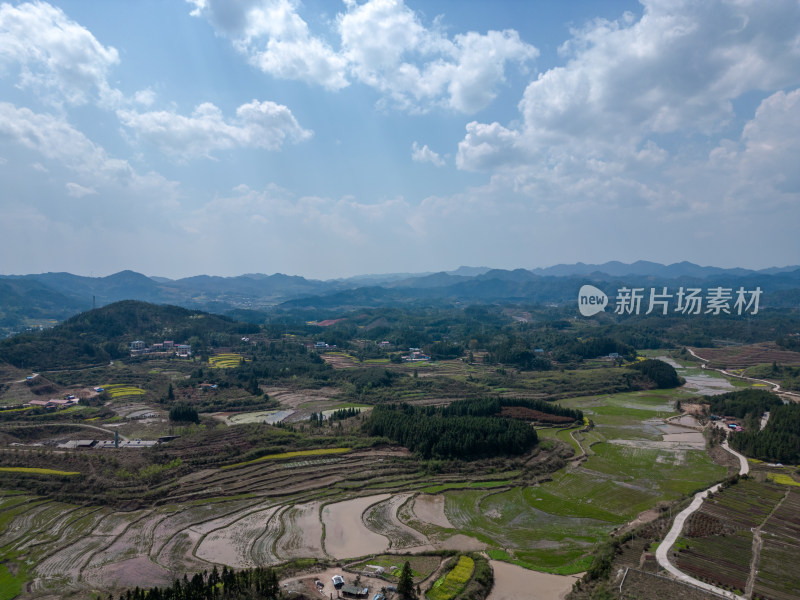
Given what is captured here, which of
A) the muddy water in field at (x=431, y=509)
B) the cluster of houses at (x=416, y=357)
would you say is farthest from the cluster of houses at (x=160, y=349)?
the muddy water in field at (x=431, y=509)

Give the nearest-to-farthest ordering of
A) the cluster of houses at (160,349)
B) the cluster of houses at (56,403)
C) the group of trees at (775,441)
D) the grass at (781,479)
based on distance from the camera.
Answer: the grass at (781,479)
the group of trees at (775,441)
the cluster of houses at (56,403)
the cluster of houses at (160,349)

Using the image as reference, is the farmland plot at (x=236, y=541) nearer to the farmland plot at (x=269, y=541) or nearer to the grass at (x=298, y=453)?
the farmland plot at (x=269, y=541)

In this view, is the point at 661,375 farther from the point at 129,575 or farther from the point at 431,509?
the point at 129,575

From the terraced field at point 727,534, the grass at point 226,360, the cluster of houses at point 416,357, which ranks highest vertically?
the terraced field at point 727,534

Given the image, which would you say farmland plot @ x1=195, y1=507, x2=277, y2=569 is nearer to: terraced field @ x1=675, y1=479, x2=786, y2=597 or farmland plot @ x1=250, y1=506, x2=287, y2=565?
farmland plot @ x1=250, y1=506, x2=287, y2=565

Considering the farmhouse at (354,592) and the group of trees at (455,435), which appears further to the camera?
the group of trees at (455,435)

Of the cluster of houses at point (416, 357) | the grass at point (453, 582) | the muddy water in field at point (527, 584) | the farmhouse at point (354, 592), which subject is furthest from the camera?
the cluster of houses at point (416, 357)

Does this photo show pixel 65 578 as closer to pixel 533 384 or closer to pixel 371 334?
pixel 533 384
